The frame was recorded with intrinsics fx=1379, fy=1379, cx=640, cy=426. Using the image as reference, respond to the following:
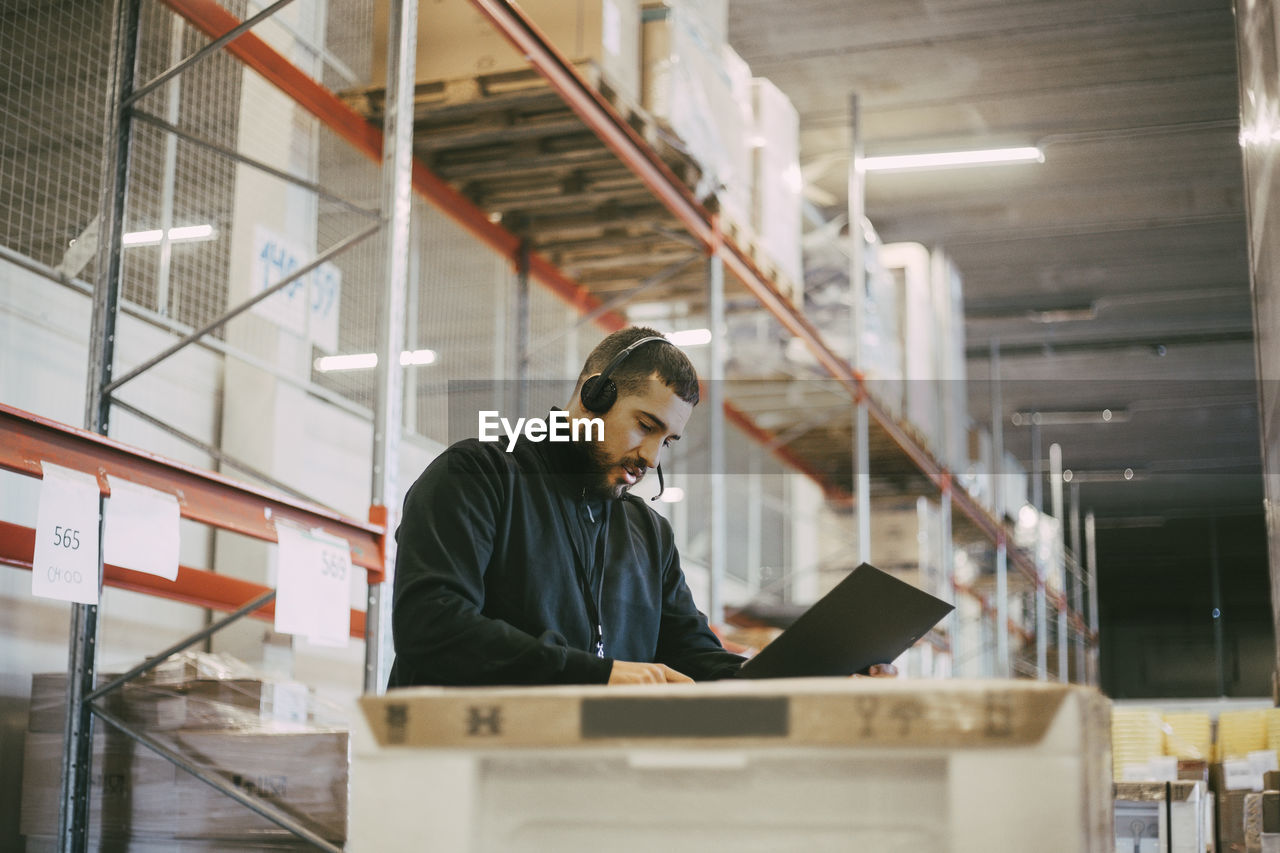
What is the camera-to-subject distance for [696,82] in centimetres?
742

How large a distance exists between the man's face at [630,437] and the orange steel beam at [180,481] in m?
1.26

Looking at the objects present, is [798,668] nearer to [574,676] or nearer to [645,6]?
[574,676]

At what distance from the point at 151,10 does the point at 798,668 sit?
410 cm

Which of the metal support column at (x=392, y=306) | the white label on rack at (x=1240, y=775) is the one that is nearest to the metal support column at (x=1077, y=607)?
the white label on rack at (x=1240, y=775)

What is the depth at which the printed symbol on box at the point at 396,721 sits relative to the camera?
1446 millimetres

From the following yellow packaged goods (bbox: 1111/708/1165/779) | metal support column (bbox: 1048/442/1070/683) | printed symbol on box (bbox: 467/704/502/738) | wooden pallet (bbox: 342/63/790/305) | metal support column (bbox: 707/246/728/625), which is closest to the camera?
printed symbol on box (bbox: 467/704/502/738)

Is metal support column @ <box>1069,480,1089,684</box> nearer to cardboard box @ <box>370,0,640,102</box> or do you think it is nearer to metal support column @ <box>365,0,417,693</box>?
cardboard box @ <box>370,0,640,102</box>

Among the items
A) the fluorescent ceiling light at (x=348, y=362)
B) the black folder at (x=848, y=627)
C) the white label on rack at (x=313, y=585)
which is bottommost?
the black folder at (x=848, y=627)

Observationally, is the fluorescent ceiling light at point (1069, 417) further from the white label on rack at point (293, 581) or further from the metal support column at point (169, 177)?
the white label on rack at point (293, 581)

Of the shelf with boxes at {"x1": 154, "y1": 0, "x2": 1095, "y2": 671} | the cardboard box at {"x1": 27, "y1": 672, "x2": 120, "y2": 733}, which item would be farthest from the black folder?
the shelf with boxes at {"x1": 154, "y1": 0, "x2": 1095, "y2": 671}

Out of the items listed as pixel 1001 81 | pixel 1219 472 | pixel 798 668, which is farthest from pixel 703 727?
pixel 1219 472

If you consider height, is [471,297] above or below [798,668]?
above

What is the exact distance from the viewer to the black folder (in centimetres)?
250

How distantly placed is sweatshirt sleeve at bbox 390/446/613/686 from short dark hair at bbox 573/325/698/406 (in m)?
0.37
